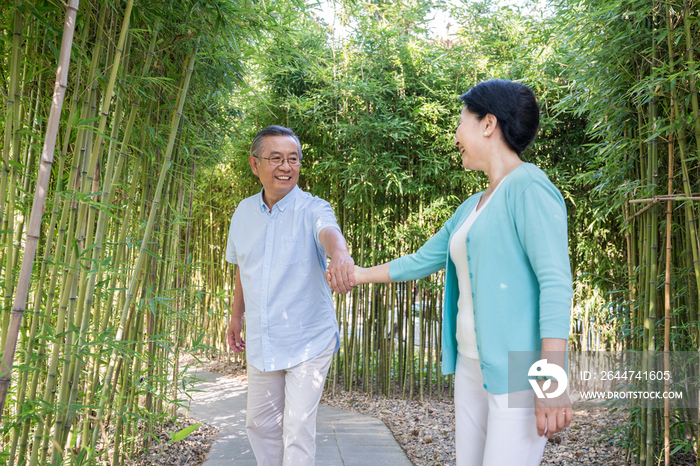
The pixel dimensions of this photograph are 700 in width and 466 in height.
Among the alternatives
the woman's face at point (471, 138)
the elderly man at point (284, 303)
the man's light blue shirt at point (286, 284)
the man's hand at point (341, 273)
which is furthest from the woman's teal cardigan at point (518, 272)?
the man's light blue shirt at point (286, 284)

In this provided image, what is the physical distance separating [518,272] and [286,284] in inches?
36.0

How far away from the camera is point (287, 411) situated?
175 cm

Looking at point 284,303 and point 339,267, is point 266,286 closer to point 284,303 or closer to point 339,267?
point 284,303

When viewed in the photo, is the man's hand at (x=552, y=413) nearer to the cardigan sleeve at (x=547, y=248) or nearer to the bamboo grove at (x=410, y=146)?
the cardigan sleeve at (x=547, y=248)

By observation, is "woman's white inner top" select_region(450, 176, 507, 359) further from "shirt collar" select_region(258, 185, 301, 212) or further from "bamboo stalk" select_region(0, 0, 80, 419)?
"bamboo stalk" select_region(0, 0, 80, 419)

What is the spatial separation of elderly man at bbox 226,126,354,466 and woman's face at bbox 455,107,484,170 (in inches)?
22.4

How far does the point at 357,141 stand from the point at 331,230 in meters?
2.46

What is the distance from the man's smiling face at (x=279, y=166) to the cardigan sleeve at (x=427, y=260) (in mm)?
656

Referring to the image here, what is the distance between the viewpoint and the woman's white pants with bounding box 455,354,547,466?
1095 mm

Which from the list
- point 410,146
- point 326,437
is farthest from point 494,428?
point 410,146

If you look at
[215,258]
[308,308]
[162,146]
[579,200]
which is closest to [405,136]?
[579,200]

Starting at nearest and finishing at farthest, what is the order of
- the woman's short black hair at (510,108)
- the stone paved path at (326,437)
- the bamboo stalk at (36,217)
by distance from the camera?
1. the bamboo stalk at (36,217)
2. the woman's short black hair at (510,108)
3. the stone paved path at (326,437)

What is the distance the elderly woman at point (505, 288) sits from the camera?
1081 millimetres

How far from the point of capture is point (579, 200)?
3.88 m
